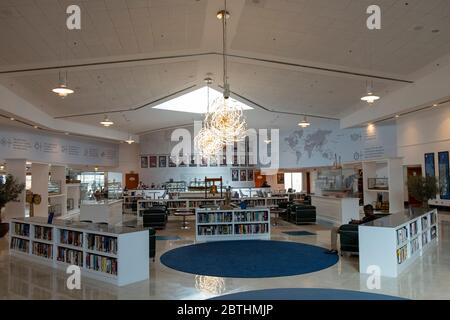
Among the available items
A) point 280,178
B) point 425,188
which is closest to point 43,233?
point 425,188

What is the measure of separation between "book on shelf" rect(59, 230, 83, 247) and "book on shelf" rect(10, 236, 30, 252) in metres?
1.41

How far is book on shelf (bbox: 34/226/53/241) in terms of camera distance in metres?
6.84

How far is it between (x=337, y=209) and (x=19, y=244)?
33.9 feet

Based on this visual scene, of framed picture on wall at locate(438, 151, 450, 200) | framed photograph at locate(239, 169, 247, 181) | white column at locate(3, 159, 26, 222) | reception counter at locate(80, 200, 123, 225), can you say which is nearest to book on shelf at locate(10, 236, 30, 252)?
reception counter at locate(80, 200, 123, 225)

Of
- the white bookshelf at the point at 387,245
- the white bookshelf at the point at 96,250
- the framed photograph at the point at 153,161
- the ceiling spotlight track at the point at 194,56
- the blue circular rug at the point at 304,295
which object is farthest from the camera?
the framed photograph at the point at 153,161

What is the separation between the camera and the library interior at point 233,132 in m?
5.74

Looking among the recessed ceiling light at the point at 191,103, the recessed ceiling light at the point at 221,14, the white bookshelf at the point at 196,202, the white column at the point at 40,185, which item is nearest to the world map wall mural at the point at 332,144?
the white bookshelf at the point at 196,202

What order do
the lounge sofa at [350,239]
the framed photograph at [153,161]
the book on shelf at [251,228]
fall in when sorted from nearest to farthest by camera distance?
the lounge sofa at [350,239]
the book on shelf at [251,228]
the framed photograph at [153,161]

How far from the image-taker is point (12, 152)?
43.3 feet

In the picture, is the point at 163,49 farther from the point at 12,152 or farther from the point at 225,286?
the point at 12,152

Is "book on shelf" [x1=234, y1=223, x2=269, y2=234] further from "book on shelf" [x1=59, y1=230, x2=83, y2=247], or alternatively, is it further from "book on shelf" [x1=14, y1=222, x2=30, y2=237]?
"book on shelf" [x1=14, y1=222, x2=30, y2=237]

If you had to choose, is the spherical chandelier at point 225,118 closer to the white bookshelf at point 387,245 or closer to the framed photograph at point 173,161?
the white bookshelf at point 387,245

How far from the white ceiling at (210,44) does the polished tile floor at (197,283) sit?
4.66 m
